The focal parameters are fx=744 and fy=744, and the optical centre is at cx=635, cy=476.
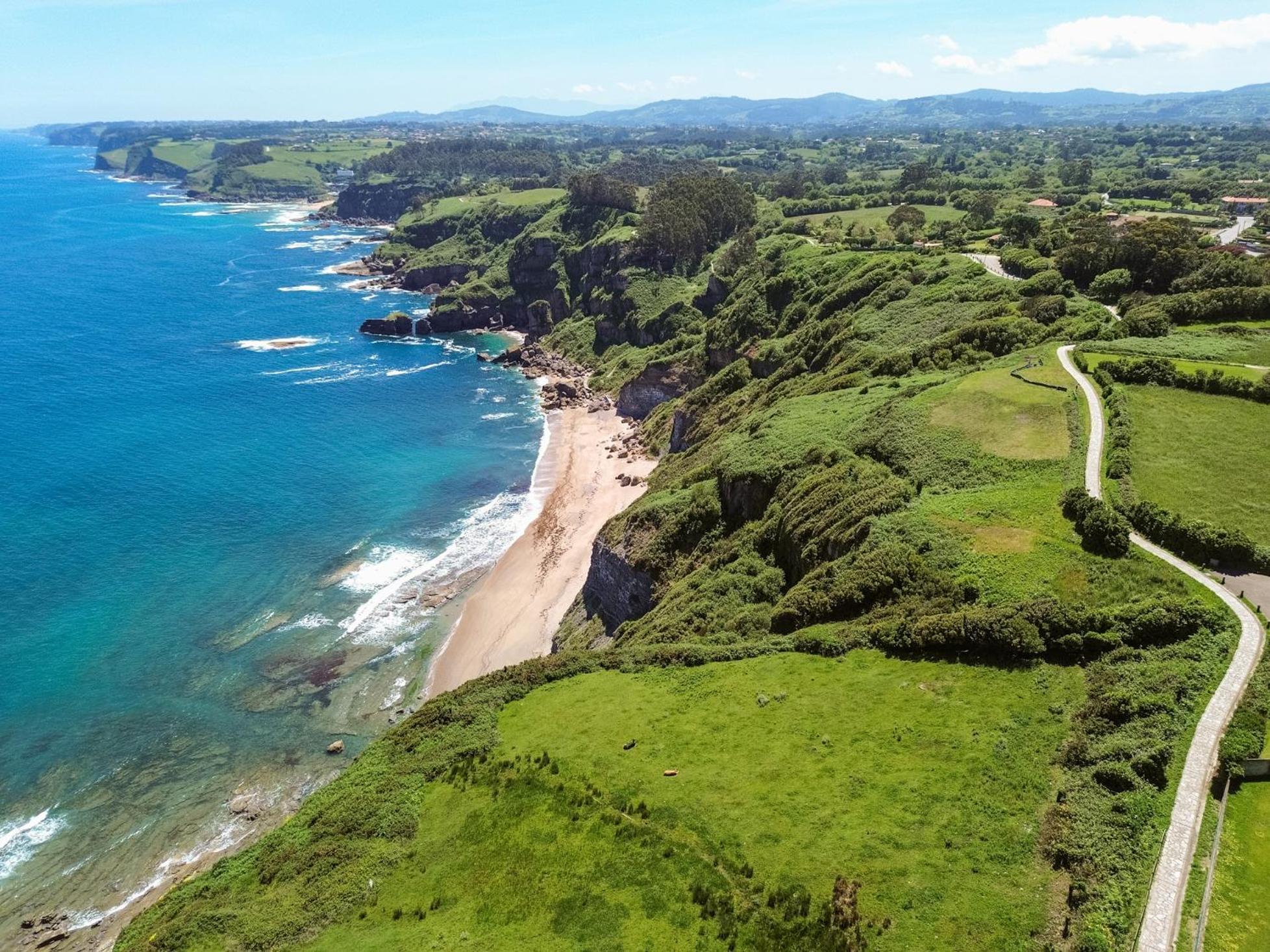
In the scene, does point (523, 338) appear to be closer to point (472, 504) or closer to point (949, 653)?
Result: point (472, 504)

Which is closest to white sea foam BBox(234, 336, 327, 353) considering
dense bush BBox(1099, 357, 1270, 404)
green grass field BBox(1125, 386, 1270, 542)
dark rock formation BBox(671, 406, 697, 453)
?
dark rock formation BBox(671, 406, 697, 453)

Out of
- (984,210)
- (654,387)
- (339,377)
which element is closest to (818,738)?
(654,387)

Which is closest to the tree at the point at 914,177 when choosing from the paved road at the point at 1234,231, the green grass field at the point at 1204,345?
the paved road at the point at 1234,231

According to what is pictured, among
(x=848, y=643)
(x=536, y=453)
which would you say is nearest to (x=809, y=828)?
(x=848, y=643)

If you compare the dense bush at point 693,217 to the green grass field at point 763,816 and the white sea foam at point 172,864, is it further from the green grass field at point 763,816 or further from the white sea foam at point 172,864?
the white sea foam at point 172,864

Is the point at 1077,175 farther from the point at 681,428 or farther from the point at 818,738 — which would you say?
the point at 818,738
